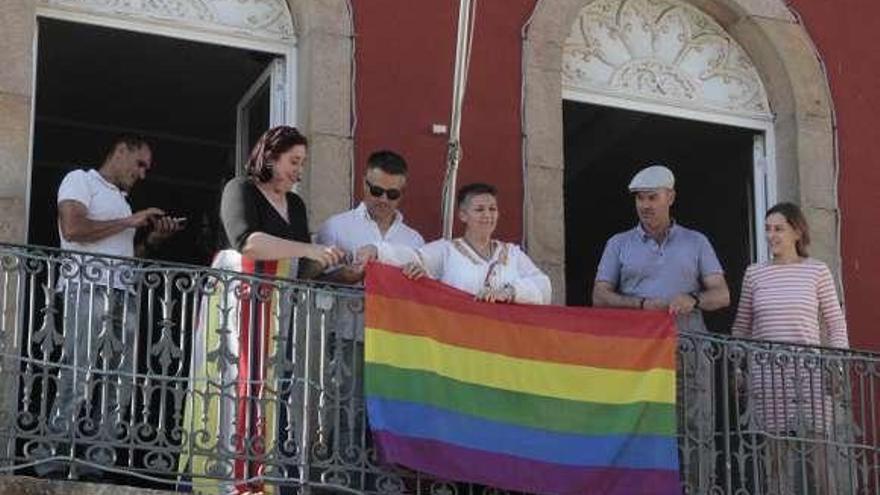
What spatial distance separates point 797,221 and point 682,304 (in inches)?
34.5


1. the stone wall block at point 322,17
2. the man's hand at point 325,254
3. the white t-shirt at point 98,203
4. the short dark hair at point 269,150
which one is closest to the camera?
the man's hand at point 325,254

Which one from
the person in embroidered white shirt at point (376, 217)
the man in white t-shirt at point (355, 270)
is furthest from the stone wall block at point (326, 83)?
the person in embroidered white shirt at point (376, 217)

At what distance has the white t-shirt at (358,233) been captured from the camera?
11.8 meters

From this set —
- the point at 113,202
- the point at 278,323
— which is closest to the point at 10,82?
the point at 113,202

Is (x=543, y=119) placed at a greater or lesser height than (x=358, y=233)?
greater

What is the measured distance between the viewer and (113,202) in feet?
39.0

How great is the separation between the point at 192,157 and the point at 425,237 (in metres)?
4.08

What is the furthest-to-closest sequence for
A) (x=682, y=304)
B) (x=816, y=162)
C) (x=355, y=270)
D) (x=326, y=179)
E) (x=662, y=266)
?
(x=816, y=162)
(x=326, y=179)
(x=662, y=266)
(x=682, y=304)
(x=355, y=270)

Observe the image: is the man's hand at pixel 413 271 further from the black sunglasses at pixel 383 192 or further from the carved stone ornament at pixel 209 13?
the carved stone ornament at pixel 209 13

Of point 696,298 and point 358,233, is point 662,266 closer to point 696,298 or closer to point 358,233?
point 696,298

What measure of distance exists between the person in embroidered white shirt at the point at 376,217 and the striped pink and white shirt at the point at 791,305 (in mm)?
1838

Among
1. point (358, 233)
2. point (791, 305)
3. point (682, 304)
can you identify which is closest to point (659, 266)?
point (682, 304)

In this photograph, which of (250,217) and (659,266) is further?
(659,266)

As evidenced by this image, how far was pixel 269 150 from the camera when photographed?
11.5 meters
